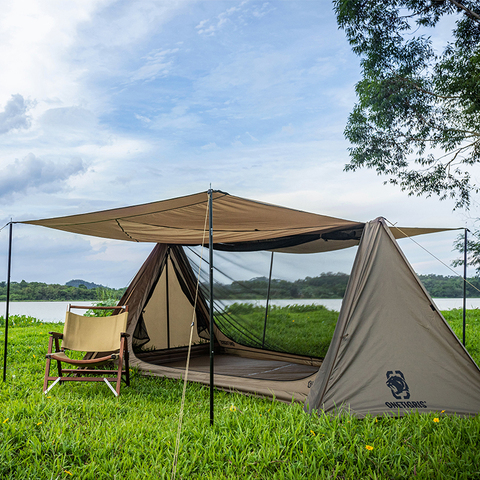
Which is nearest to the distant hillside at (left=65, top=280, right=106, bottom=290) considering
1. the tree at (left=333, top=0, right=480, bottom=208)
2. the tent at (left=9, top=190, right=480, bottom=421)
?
the tent at (left=9, top=190, right=480, bottom=421)

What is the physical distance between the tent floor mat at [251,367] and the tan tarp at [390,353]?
0.86 metres

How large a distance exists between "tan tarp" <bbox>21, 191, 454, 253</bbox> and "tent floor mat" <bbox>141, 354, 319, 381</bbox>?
1.20m

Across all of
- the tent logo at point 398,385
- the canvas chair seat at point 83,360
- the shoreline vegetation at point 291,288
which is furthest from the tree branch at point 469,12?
the canvas chair seat at point 83,360

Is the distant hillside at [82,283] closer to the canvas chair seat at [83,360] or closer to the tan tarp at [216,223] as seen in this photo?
the tan tarp at [216,223]

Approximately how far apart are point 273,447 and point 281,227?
77.4 inches

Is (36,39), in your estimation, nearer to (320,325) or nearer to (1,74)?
(1,74)

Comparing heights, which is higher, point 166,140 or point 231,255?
point 166,140

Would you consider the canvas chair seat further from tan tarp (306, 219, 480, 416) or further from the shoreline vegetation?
tan tarp (306, 219, 480, 416)

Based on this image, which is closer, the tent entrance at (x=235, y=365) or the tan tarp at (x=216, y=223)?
the tan tarp at (x=216, y=223)

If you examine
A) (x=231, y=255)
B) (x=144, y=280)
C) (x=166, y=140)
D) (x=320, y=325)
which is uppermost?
(x=166, y=140)

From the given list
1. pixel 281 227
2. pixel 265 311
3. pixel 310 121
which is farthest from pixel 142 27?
pixel 265 311

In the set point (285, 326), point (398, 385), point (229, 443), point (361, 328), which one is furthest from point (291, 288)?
point (229, 443)

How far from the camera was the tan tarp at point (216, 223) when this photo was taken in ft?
9.17

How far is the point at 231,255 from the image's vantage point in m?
4.54
